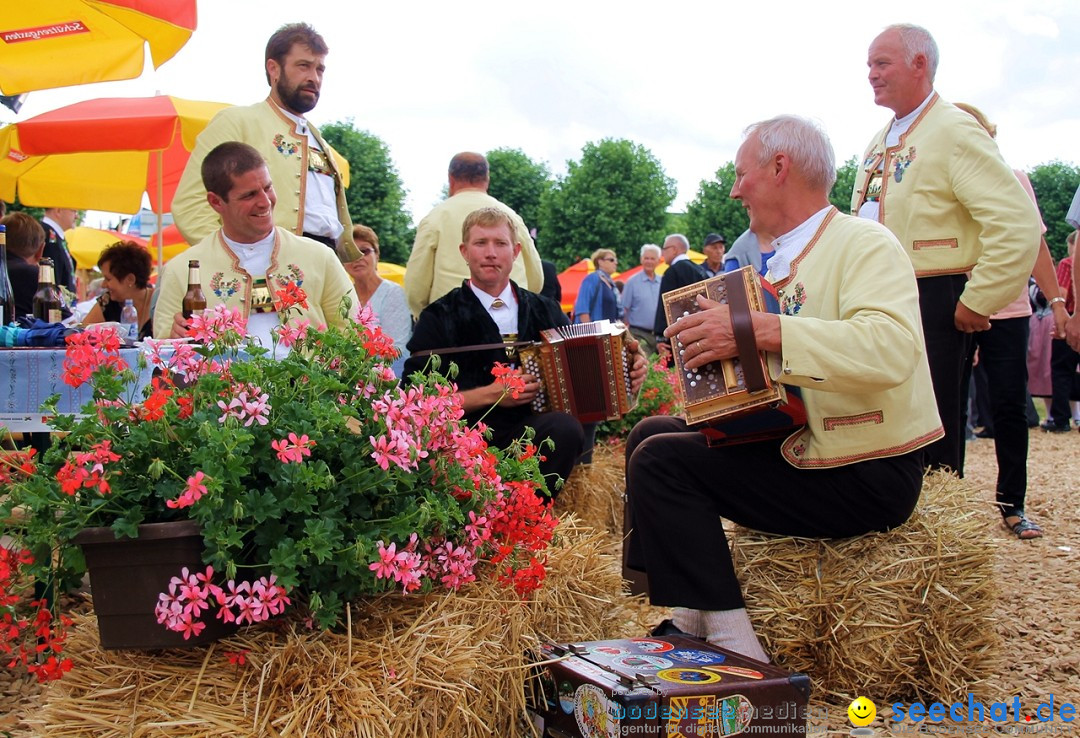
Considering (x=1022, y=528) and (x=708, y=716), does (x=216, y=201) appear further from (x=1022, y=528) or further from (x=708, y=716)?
(x=1022, y=528)

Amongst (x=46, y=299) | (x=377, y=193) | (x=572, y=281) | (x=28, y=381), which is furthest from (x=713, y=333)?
(x=377, y=193)

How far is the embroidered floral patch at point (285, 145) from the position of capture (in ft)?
16.3

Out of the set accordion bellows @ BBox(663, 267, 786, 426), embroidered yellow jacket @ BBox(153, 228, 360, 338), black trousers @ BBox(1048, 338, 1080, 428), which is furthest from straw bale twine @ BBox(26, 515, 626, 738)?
black trousers @ BBox(1048, 338, 1080, 428)

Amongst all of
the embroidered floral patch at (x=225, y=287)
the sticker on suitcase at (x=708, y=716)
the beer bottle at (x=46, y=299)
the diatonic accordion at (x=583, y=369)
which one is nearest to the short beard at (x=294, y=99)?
the embroidered floral patch at (x=225, y=287)

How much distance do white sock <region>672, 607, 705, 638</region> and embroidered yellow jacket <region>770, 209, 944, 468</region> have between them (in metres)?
0.61

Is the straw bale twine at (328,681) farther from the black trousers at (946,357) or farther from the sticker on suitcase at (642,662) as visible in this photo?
the black trousers at (946,357)

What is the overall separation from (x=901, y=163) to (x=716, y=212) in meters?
31.4

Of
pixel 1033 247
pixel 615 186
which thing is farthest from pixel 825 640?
pixel 615 186

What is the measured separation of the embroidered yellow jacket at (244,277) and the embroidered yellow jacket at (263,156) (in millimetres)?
506

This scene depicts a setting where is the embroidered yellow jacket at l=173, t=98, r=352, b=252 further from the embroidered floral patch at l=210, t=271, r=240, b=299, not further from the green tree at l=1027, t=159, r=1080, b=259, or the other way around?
the green tree at l=1027, t=159, r=1080, b=259

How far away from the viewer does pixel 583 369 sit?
446 cm

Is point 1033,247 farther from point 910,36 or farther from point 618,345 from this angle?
point 618,345

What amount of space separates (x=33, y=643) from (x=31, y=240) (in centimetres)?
457

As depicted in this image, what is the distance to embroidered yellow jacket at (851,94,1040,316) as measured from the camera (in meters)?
4.09
